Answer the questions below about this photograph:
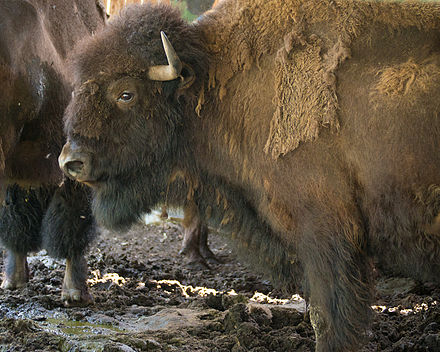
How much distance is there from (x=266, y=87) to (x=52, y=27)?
2.32m

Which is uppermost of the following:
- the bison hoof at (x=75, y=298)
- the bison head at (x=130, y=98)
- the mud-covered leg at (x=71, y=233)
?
the bison head at (x=130, y=98)

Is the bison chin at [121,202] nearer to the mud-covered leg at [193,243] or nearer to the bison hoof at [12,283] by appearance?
the bison hoof at [12,283]

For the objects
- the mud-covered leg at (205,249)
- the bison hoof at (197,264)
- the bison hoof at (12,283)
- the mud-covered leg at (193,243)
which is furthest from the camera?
the mud-covered leg at (205,249)

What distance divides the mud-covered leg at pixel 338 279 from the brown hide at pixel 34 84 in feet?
7.25


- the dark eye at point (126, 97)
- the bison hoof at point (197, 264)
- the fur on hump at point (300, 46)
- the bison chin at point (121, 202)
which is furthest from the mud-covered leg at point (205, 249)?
the fur on hump at point (300, 46)

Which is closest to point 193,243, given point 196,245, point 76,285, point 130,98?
point 196,245

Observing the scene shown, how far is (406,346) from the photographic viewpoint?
350 centimetres

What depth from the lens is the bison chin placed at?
140 inches

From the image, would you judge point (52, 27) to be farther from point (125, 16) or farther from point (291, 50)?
point (291, 50)

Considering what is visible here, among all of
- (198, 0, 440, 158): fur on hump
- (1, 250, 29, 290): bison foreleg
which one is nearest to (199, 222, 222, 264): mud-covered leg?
(1, 250, 29, 290): bison foreleg

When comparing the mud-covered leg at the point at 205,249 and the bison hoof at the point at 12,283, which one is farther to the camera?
the mud-covered leg at the point at 205,249

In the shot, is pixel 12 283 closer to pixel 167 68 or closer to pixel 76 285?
pixel 76 285

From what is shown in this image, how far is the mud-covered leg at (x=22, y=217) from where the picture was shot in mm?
4574

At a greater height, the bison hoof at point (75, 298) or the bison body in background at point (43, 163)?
the bison body in background at point (43, 163)
